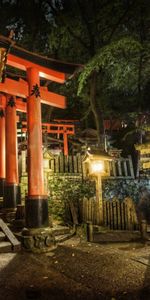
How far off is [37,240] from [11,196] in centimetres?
471

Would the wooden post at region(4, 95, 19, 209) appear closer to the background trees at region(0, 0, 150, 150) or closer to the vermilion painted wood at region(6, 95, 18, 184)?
the vermilion painted wood at region(6, 95, 18, 184)

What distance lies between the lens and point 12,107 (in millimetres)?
13742

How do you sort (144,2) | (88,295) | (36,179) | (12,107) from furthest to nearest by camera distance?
(144,2) → (12,107) → (36,179) → (88,295)

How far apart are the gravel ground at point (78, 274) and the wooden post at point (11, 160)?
486cm

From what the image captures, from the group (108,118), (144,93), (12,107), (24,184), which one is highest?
(144,93)

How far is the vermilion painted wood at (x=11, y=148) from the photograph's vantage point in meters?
13.2

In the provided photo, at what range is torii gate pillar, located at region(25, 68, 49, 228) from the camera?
919 cm

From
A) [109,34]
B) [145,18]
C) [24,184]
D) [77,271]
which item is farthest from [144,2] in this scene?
[77,271]

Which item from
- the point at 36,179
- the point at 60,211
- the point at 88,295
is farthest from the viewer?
the point at 60,211

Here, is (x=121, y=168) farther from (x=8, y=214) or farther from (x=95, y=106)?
(x=8, y=214)

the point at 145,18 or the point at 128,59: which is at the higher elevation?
the point at 145,18

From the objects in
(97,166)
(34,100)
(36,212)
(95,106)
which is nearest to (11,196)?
(36,212)

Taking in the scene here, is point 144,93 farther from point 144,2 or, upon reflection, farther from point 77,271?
point 77,271

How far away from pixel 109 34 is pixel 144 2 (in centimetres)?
301
